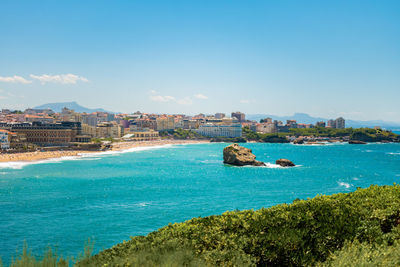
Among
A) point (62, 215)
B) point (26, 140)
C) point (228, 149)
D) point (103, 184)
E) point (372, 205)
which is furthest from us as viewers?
point (26, 140)

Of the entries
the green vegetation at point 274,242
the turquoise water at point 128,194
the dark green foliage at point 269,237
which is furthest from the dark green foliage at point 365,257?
the turquoise water at point 128,194

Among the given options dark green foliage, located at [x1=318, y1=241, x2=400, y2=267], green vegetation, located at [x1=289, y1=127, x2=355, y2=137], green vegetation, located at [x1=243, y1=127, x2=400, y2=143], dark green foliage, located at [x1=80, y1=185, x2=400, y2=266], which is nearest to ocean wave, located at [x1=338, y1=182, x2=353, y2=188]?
dark green foliage, located at [x1=80, y1=185, x2=400, y2=266]

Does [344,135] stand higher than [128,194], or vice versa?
[344,135]

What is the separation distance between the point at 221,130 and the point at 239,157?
3824 inches

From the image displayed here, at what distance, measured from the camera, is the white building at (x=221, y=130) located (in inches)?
5965

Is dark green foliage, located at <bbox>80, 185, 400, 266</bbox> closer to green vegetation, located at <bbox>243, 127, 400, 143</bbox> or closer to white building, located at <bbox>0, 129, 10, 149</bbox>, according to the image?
white building, located at <bbox>0, 129, 10, 149</bbox>

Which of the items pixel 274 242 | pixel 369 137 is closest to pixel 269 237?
pixel 274 242

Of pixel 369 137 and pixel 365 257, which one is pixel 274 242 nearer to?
pixel 365 257

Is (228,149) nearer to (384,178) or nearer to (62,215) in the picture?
(384,178)

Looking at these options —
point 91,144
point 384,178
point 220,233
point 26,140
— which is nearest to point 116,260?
point 220,233

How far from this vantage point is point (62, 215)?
24281mm

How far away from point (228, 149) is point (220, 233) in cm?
5241

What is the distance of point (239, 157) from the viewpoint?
5862cm

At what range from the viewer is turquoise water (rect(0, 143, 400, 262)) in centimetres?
2036
